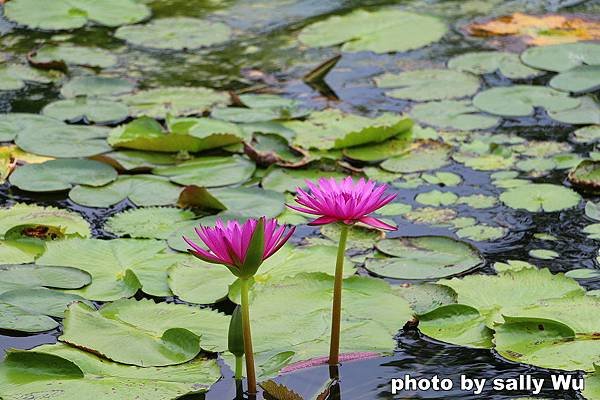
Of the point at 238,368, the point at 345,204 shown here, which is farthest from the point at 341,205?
the point at 238,368

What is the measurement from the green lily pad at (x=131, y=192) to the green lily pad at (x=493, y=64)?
5.03 ft

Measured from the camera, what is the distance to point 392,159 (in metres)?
3.28

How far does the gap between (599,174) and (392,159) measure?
657mm

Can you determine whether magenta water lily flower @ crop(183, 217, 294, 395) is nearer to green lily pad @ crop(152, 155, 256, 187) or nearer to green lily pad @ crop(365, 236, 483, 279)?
green lily pad @ crop(365, 236, 483, 279)

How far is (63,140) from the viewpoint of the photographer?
330 centimetres

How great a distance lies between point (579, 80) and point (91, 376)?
2.47 m

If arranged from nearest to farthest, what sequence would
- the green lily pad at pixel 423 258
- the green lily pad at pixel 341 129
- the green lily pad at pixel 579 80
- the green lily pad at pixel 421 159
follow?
the green lily pad at pixel 423 258 < the green lily pad at pixel 421 159 < the green lily pad at pixel 341 129 < the green lily pad at pixel 579 80

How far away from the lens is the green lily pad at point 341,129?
131 inches

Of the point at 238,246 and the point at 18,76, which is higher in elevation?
the point at 238,246

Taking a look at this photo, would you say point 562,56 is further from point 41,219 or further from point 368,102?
point 41,219

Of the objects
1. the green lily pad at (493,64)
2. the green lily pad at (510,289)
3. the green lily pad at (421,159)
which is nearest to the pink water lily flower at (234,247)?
the green lily pad at (510,289)

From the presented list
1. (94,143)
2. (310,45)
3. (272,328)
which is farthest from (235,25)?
(272,328)

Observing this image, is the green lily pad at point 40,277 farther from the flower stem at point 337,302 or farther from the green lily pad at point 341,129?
the green lily pad at point 341,129

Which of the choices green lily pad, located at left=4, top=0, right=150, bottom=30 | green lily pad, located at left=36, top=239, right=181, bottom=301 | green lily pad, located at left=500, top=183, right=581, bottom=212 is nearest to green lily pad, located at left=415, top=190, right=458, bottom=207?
green lily pad, located at left=500, top=183, right=581, bottom=212
